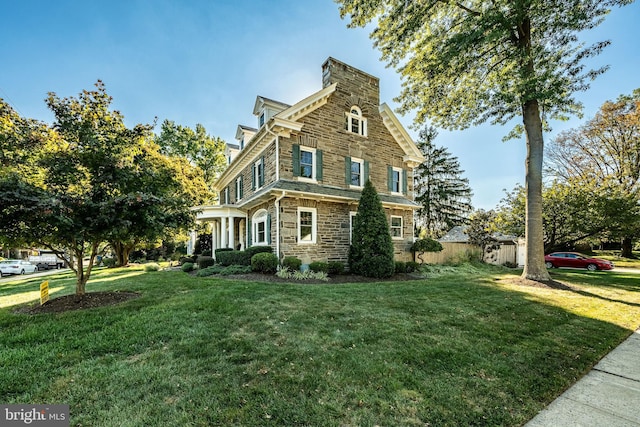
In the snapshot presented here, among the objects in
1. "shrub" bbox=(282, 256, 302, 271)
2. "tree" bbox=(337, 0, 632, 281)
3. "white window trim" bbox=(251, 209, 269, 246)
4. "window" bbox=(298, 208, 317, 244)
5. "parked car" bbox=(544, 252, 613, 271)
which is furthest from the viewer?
"parked car" bbox=(544, 252, 613, 271)

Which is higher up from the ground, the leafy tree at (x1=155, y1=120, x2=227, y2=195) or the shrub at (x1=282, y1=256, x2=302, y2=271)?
the leafy tree at (x1=155, y1=120, x2=227, y2=195)

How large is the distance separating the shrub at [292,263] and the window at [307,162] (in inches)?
150

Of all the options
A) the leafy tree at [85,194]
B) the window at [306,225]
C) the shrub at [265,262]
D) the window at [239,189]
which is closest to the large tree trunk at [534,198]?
the window at [306,225]

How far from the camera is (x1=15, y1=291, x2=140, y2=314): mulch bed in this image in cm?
537

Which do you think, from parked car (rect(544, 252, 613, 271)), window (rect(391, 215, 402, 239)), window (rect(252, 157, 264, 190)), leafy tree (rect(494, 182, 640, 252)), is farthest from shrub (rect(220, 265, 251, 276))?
parked car (rect(544, 252, 613, 271))

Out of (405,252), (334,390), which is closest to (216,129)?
(405,252)

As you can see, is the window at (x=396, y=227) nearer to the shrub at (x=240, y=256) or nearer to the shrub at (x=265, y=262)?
the shrub at (x=240, y=256)

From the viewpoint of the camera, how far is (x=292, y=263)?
34.6 feet

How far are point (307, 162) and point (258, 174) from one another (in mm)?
2900

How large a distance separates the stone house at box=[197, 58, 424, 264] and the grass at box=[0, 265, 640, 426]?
19.6 ft

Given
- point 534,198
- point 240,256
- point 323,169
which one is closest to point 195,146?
point 240,256

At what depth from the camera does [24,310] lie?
5445mm

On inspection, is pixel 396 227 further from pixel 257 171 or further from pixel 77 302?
pixel 77 302

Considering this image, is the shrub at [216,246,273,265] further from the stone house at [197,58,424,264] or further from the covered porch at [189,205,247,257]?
the covered porch at [189,205,247,257]
